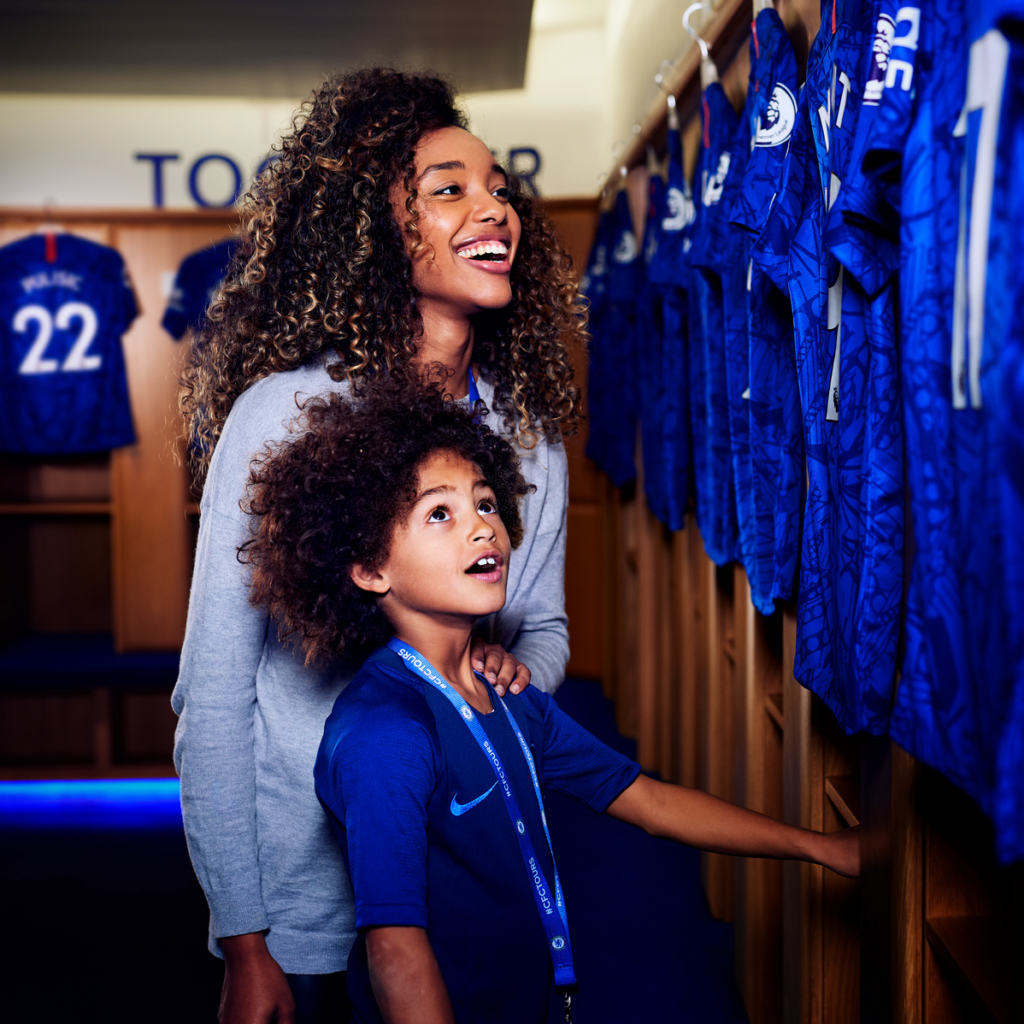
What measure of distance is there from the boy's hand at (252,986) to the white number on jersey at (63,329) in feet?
11.4

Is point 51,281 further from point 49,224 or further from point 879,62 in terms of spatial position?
point 879,62

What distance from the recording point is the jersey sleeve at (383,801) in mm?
888

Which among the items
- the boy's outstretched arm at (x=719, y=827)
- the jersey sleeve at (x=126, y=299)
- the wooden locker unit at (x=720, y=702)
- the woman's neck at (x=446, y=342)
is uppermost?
the jersey sleeve at (x=126, y=299)

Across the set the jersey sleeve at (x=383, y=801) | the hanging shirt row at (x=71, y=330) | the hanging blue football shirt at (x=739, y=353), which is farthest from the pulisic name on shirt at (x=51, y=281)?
the jersey sleeve at (x=383, y=801)

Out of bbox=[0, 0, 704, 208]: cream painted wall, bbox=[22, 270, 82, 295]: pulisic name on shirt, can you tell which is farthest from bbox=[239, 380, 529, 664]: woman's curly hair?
bbox=[0, 0, 704, 208]: cream painted wall

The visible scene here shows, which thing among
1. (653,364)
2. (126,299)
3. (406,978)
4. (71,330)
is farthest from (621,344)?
(406,978)

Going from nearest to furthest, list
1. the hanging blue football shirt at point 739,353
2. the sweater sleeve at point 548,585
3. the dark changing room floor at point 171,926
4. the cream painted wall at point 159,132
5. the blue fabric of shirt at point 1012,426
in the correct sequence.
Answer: the blue fabric of shirt at point 1012,426, the sweater sleeve at point 548,585, the hanging blue football shirt at point 739,353, the dark changing room floor at point 171,926, the cream painted wall at point 159,132

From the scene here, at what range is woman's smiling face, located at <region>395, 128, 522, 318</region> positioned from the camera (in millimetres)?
1254

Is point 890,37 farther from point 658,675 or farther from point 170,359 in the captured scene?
point 170,359

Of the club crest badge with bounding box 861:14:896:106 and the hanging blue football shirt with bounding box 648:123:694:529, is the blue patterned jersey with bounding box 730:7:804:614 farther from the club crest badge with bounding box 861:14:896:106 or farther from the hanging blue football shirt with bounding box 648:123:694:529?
the hanging blue football shirt with bounding box 648:123:694:529

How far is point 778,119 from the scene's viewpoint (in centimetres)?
151

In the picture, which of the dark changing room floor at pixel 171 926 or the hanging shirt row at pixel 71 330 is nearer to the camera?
the dark changing room floor at pixel 171 926

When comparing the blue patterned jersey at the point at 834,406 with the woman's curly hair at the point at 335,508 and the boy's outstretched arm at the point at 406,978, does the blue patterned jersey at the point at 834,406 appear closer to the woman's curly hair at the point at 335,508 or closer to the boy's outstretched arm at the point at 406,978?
the woman's curly hair at the point at 335,508

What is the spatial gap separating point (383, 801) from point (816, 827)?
1.08 meters
